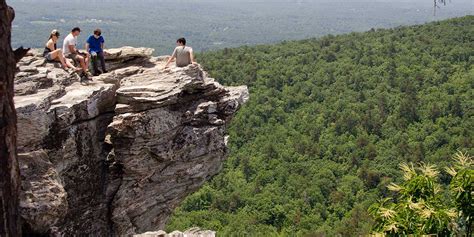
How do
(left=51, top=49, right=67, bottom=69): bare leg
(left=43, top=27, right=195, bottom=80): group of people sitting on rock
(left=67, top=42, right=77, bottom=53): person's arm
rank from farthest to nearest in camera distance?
(left=67, top=42, right=77, bottom=53): person's arm
(left=43, top=27, right=195, bottom=80): group of people sitting on rock
(left=51, top=49, right=67, bottom=69): bare leg

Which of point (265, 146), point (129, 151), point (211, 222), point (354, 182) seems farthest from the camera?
point (265, 146)

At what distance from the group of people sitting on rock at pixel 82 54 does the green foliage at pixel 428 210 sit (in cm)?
748

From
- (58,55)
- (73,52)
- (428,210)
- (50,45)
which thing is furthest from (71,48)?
(428,210)

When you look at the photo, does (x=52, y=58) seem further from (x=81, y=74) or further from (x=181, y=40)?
(x=181, y=40)

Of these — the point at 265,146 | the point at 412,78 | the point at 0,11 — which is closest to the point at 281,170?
the point at 265,146

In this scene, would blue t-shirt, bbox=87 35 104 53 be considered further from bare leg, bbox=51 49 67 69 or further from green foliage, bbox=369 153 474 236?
green foliage, bbox=369 153 474 236

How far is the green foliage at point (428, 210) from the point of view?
7785mm

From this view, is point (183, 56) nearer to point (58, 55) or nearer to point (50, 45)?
point (58, 55)

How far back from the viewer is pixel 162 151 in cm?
1311

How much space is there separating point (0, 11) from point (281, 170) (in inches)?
2043

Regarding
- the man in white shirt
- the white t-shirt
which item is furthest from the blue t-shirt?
the white t-shirt

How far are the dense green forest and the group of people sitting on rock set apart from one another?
110ft

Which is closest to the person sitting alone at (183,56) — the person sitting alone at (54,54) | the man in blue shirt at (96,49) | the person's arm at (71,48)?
the man in blue shirt at (96,49)

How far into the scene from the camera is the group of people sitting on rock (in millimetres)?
13348
